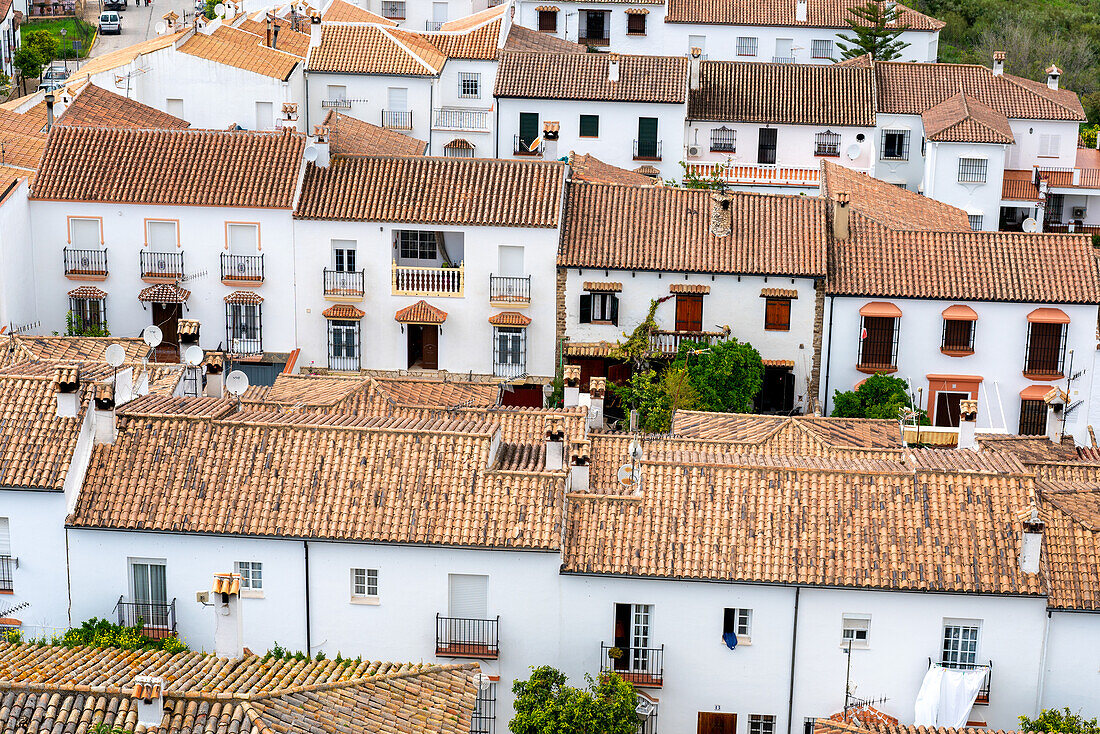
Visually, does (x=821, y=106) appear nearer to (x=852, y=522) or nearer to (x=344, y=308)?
(x=344, y=308)

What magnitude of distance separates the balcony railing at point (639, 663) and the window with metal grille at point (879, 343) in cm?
2196

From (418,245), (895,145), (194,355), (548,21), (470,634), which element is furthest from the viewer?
(548,21)

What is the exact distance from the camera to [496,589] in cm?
3441

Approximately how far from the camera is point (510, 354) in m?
54.5

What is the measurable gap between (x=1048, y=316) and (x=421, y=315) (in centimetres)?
2039

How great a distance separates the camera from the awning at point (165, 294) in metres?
53.7

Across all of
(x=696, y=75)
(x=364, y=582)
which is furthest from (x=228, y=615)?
(x=696, y=75)

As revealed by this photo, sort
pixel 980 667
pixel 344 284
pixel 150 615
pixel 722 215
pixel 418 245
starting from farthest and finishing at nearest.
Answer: pixel 418 245, pixel 722 215, pixel 344 284, pixel 150 615, pixel 980 667

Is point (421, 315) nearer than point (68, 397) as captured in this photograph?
No

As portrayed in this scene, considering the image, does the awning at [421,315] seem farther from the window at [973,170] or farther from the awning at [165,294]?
the window at [973,170]

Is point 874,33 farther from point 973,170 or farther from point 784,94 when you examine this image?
point 973,170

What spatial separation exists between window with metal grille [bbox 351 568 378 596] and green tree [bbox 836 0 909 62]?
181 feet

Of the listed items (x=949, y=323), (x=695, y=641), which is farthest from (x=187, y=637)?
(x=949, y=323)

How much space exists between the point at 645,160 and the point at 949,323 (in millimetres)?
19977
